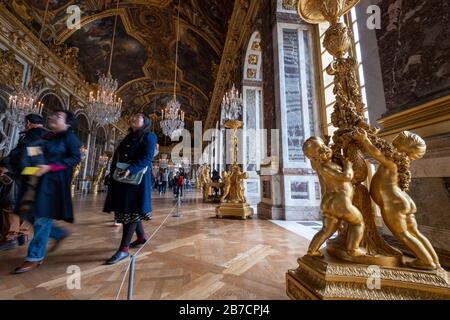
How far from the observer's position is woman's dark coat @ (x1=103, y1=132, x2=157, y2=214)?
1882mm

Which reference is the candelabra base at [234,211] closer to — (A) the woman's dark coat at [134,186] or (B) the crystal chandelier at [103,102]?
(A) the woman's dark coat at [134,186]

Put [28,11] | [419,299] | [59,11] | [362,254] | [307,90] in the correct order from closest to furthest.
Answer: [419,299] → [362,254] → [307,90] → [28,11] → [59,11]

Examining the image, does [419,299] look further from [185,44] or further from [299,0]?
[185,44]

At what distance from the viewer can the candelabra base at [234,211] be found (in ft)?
13.9

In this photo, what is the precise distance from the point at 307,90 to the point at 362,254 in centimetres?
448

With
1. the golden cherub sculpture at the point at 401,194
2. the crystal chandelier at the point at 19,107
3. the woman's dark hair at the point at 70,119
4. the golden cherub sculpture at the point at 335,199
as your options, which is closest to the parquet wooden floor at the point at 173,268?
the golden cherub sculpture at the point at 335,199

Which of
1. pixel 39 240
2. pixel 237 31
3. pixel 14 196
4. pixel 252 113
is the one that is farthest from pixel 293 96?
pixel 237 31

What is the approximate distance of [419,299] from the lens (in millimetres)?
854

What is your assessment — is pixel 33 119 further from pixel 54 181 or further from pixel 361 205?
pixel 361 205

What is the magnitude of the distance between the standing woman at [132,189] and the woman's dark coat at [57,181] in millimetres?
345

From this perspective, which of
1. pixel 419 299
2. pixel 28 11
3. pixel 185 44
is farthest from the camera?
pixel 185 44

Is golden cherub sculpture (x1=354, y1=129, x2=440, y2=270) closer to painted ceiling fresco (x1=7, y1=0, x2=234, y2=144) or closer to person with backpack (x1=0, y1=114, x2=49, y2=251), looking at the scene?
person with backpack (x1=0, y1=114, x2=49, y2=251)

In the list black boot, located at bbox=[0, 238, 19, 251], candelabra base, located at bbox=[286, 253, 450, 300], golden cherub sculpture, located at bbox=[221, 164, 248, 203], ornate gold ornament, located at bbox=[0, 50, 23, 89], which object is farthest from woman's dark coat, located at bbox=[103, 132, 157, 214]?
ornate gold ornament, located at bbox=[0, 50, 23, 89]
